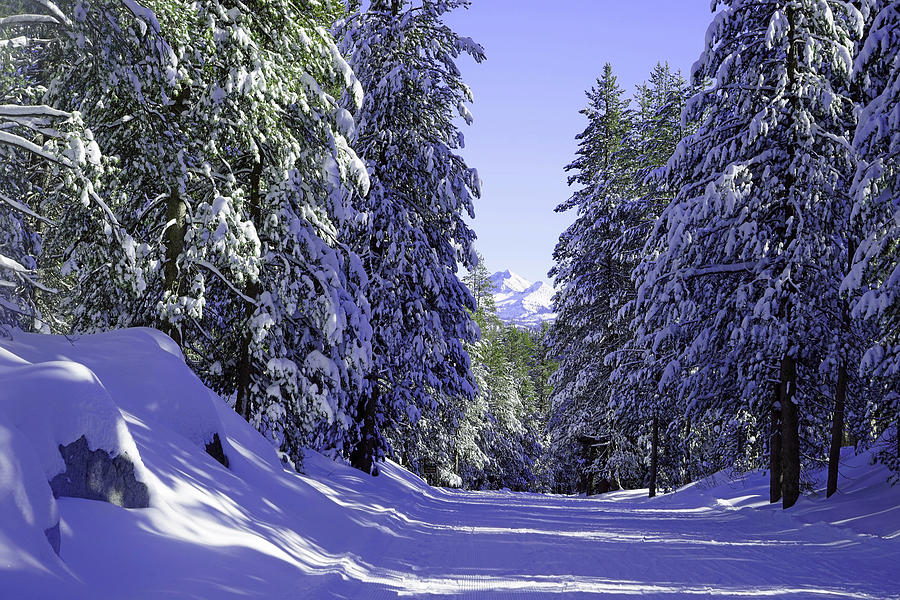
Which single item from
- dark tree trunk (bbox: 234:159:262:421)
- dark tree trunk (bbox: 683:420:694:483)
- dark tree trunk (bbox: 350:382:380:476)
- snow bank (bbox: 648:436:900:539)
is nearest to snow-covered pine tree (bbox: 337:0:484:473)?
dark tree trunk (bbox: 350:382:380:476)

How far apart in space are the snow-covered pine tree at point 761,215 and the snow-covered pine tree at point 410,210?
19.4 ft

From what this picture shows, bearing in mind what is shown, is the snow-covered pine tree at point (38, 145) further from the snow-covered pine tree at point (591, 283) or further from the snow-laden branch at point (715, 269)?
the snow-covered pine tree at point (591, 283)

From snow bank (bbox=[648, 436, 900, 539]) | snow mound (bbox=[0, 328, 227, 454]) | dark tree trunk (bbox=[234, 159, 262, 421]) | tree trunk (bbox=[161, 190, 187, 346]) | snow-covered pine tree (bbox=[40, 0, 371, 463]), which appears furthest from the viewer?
dark tree trunk (bbox=[234, 159, 262, 421])

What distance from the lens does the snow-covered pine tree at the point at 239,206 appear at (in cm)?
Result: 1104

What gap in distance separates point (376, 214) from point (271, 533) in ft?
37.8

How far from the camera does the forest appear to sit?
1061cm

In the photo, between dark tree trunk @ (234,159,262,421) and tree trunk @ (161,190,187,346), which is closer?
tree trunk @ (161,190,187,346)

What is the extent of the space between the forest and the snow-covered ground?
139 centimetres

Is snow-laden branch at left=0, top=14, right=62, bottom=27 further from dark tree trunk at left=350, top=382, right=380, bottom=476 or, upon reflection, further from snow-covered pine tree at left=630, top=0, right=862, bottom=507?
dark tree trunk at left=350, top=382, right=380, bottom=476

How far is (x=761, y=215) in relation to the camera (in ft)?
51.6

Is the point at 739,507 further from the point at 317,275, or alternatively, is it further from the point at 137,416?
the point at 137,416

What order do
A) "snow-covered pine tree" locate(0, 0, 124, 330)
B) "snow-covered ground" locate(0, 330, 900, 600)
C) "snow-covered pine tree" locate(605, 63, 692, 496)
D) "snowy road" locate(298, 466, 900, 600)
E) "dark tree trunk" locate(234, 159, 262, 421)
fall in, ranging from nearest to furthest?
"snow-covered ground" locate(0, 330, 900, 600), "snowy road" locate(298, 466, 900, 600), "snow-covered pine tree" locate(0, 0, 124, 330), "dark tree trunk" locate(234, 159, 262, 421), "snow-covered pine tree" locate(605, 63, 692, 496)

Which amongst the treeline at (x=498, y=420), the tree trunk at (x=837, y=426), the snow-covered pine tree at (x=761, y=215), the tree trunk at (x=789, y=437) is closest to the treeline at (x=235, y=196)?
the snow-covered pine tree at (x=761, y=215)

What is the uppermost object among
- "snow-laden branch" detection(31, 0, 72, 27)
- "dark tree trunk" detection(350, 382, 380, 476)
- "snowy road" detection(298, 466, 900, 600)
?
"snow-laden branch" detection(31, 0, 72, 27)
